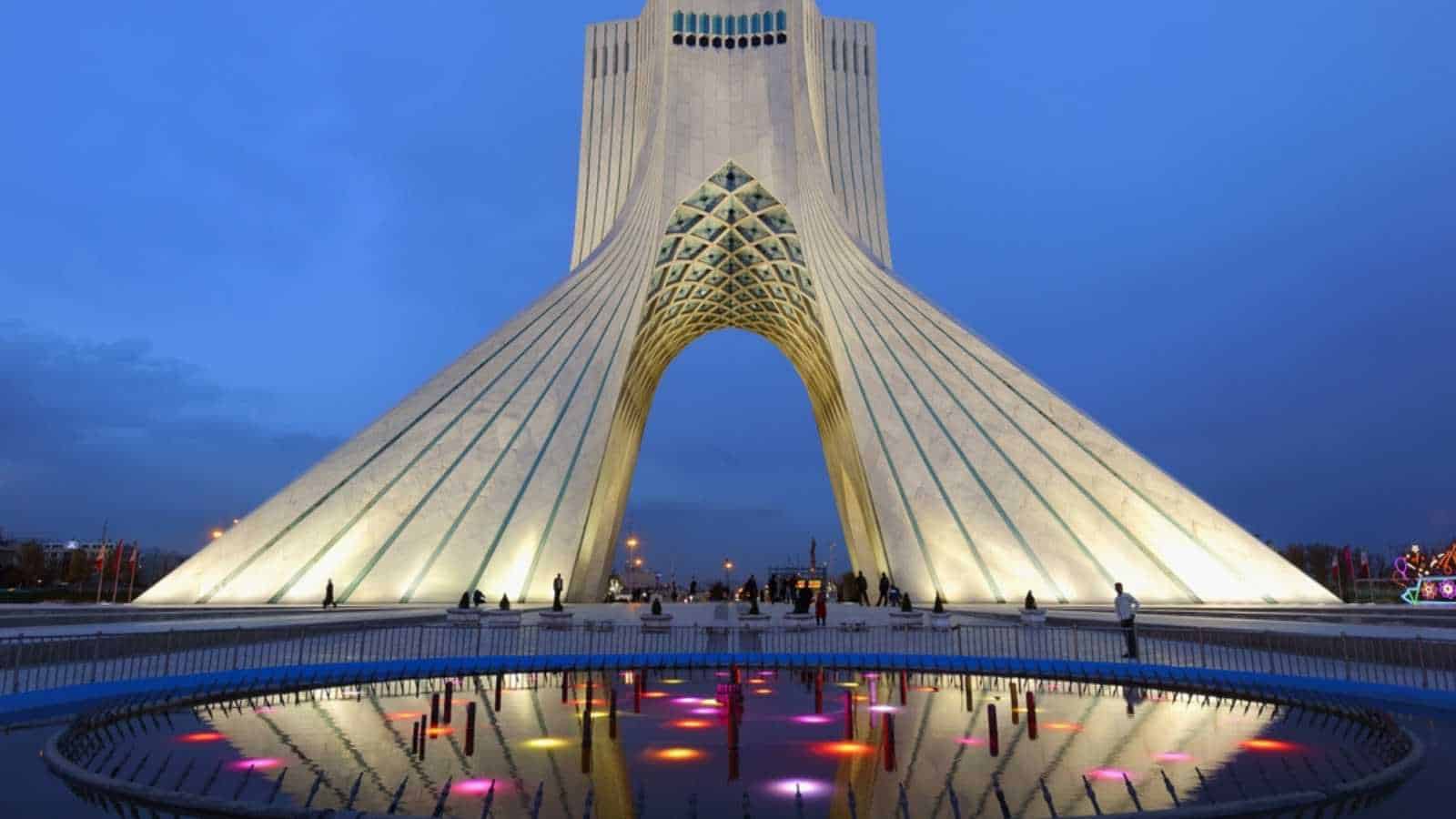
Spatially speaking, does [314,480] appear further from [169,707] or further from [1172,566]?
[1172,566]

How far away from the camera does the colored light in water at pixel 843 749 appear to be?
20.4 ft

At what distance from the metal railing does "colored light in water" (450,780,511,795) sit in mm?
4856

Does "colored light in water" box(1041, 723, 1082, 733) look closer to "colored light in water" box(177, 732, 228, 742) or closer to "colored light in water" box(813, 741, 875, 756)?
"colored light in water" box(813, 741, 875, 756)

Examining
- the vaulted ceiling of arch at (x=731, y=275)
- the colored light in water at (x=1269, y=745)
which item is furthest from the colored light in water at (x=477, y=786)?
the vaulted ceiling of arch at (x=731, y=275)

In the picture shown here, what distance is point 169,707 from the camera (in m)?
8.03

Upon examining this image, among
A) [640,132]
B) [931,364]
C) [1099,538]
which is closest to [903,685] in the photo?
[1099,538]

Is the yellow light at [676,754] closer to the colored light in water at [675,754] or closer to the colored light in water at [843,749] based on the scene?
the colored light in water at [675,754]

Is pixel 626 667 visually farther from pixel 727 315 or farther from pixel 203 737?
pixel 727 315

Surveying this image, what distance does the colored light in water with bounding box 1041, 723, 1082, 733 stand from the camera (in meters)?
7.00

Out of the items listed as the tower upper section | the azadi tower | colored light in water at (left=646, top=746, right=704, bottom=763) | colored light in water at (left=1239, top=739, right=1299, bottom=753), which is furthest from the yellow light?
the tower upper section

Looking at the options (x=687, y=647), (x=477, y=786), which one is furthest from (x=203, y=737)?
(x=687, y=647)

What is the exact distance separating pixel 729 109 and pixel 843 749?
2340cm

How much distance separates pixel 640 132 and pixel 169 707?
2389cm

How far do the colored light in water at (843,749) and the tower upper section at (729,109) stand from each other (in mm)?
18983
